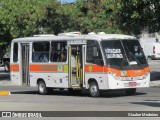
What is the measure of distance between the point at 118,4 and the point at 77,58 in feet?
27.9

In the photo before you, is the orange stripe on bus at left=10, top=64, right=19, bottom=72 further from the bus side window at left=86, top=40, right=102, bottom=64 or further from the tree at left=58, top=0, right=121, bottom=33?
the tree at left=58, top=0, right=121, bottom=33

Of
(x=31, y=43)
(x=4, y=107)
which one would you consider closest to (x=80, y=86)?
(x=31, y=43)

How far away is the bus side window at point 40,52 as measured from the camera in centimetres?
2769

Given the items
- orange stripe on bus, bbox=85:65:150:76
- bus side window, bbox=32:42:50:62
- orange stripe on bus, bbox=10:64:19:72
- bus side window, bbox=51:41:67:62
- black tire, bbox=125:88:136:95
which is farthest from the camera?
orange stripe on bus, bbox=10:64:19:72

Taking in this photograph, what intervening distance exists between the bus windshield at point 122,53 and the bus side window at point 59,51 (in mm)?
2524

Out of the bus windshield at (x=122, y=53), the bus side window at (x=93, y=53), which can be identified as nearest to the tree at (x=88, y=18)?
the bus windshield at (x=122, y=53)

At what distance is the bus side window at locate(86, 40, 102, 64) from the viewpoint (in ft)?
81.1

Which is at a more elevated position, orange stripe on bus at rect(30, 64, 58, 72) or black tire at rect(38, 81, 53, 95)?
orange stripe on bus at rect(30, 64, 58, 72)

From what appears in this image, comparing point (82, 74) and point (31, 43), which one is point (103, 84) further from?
point (31, 43)

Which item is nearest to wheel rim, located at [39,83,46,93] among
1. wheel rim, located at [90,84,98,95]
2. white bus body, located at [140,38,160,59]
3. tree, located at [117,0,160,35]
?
wheel rim, located at [90,84,98,95]

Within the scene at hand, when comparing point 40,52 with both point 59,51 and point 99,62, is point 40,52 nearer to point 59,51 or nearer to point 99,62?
point 59,51

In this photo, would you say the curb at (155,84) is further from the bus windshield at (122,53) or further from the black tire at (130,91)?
the bus windshield at (122,53)

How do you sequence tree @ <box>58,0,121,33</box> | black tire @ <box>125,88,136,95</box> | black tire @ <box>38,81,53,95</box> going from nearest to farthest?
black tire @ <box>125,88,136,95</box> < black tire @ <box>38,81,53,95</box> < tree @ <box>58,0,121,33</box>

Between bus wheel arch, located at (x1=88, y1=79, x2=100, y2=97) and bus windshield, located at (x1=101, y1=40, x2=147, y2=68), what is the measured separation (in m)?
1.23
